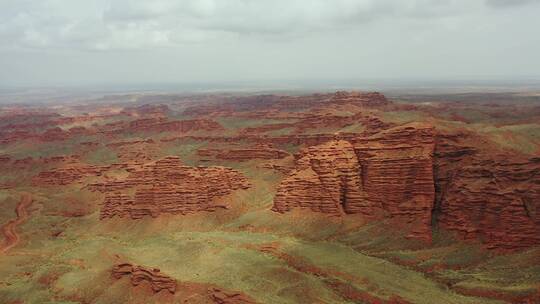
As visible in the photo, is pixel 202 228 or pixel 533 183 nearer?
pixel 533 183

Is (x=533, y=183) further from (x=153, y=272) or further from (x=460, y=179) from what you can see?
(x=153, y=272)

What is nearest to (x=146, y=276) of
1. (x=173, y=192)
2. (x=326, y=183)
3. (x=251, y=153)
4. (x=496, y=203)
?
(x=326, y=183)

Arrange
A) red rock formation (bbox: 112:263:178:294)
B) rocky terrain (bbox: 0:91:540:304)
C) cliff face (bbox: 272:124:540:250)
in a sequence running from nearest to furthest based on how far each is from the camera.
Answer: red rock formation (bbox: 112:263:178:294) → rocky terrain (bbox: 0:91:540:304) → cliff face (bbox: 272:124:540:250)

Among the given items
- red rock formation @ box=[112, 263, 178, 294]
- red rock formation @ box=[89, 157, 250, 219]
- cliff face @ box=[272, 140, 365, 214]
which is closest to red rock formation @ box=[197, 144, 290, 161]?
red rock formation @ box=[89, 157, 250, 219]

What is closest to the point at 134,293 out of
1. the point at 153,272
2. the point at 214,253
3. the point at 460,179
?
the point at 153,272

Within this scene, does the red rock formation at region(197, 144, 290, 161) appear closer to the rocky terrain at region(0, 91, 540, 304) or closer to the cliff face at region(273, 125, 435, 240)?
the rocky terrain at region(0, 91, 540, 304)

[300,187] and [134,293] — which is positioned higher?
[300,187]

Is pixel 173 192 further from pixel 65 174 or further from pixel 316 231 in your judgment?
pixel 65 174
